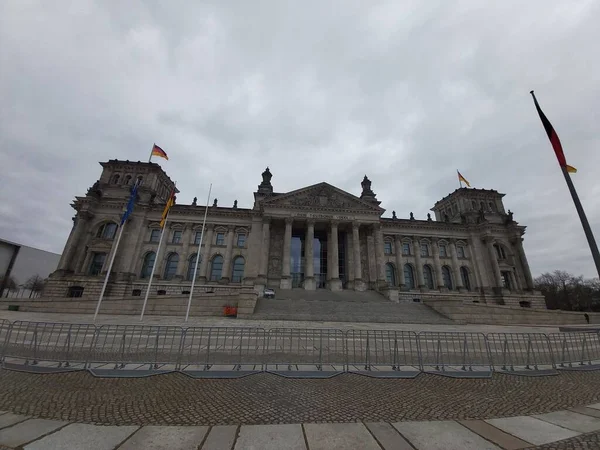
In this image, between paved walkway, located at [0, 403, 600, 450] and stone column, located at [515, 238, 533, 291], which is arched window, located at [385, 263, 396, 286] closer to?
stone column, located at [515, 238, 533, 291]

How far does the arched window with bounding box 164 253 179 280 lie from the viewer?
38656 millimetres

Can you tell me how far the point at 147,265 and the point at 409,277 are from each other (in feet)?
145

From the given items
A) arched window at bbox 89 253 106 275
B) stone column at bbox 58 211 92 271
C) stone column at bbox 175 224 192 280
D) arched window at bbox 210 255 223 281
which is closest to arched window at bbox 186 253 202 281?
stone column at bbox 175 224 192 280

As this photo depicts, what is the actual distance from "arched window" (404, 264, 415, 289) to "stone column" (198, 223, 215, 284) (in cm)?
3389

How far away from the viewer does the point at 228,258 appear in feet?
131

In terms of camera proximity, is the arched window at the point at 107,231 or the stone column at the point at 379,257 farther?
the arched window at the point at 107,231

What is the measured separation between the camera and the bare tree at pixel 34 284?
Result: 6371 centimetres

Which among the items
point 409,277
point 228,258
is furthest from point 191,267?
point 409,277

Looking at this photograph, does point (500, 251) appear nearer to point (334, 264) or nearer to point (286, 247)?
point (334, 264)

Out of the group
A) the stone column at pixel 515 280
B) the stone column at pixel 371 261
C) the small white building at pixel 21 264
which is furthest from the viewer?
the small white building at pixel 21 264

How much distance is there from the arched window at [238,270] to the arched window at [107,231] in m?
19.5

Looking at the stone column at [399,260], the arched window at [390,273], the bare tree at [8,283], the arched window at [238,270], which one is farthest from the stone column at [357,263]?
the bare tree at [8,283]

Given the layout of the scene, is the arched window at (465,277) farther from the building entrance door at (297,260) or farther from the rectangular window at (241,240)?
the rectangular window at (241,240)

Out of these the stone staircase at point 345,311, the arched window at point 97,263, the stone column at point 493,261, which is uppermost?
the stone column at point 493,261
